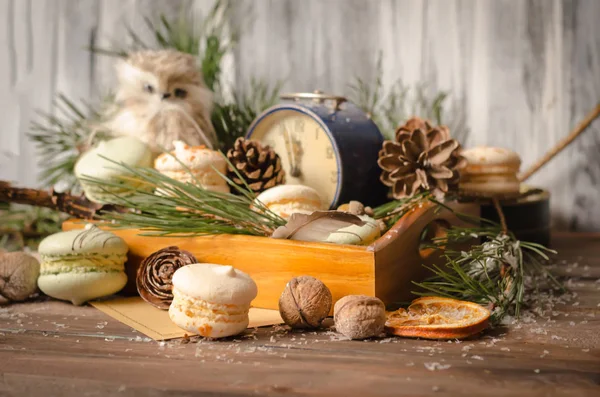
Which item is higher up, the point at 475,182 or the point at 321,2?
the point at 321,2

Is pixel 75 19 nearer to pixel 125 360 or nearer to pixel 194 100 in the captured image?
pixel 194 100

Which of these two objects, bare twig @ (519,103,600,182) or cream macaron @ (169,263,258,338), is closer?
cream macaron @ (169,263,258,338)

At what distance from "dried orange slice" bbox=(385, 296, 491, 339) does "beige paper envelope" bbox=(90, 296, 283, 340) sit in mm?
138

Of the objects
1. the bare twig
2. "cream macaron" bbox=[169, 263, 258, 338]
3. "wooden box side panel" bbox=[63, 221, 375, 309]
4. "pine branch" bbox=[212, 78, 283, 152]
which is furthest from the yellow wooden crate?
the bare twig

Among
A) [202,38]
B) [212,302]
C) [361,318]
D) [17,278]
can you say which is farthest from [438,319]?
[202,38]

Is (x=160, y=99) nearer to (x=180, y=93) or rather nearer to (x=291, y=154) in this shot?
(x=180, y=93)

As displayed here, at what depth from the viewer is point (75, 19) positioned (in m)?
1.54

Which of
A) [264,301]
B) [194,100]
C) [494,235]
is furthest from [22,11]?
[494,235]

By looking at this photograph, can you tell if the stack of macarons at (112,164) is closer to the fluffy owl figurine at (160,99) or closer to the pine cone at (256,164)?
the fluffy owl figurine at (160,99)

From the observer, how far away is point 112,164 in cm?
101

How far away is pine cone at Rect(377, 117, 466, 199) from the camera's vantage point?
3.11 ft

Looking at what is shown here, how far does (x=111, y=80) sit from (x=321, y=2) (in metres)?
0.52

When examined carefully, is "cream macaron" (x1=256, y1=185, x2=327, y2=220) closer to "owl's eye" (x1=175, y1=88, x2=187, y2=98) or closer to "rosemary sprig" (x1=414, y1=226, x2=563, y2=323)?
"rosemary sprig" (x1=414, y1=226, x2=563, y2=323)

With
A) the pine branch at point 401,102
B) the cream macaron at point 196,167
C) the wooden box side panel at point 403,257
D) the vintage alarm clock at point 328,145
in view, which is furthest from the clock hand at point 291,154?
the pine branch at point 401,102
